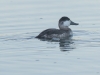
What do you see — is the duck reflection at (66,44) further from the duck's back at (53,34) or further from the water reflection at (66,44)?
the duck's back at (53,34)

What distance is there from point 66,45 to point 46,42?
0.72 m

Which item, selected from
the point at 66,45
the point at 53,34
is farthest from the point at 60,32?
the point at 66,45

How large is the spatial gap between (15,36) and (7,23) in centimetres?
205

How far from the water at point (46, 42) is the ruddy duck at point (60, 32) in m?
0.29

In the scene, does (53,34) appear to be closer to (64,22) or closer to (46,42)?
(46,42)

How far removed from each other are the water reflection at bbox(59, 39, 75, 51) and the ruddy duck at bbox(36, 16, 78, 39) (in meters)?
0.65

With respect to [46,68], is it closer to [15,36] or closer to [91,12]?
[15,36]

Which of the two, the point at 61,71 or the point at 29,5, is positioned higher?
the point at 29,5

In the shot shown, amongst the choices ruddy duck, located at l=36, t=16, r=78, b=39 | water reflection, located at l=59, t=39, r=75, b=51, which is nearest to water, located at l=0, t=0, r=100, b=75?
water reflection, located at l=59, t=39, r=75, b=51

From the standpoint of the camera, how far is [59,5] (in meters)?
20.5

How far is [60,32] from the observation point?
15.4 meters

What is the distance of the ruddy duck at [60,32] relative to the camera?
49.2ft

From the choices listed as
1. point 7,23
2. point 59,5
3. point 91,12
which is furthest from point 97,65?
point 59,5

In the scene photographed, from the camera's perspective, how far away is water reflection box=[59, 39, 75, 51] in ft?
43.1
